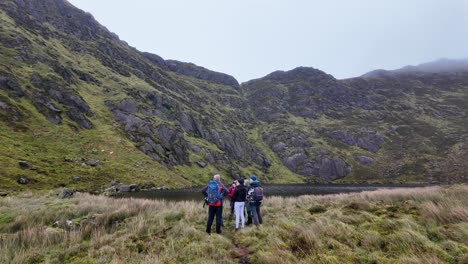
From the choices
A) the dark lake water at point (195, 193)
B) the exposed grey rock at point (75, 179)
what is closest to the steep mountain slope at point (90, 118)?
the exposed grey rock at point (75, 179)

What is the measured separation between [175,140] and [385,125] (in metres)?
157

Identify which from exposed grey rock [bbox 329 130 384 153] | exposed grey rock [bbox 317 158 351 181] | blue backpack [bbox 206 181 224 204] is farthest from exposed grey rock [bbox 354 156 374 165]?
blue backpack [bbox 206 181 224 204]

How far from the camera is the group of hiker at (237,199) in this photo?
14.2m

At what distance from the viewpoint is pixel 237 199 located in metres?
15.9

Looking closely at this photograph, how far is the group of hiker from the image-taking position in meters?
14.2

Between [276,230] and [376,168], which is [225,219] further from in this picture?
[376,168]

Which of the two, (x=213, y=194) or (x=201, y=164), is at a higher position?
(x=213, y=194)

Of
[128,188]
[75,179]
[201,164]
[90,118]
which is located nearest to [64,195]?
[75,179]

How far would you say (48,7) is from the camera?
184 metres

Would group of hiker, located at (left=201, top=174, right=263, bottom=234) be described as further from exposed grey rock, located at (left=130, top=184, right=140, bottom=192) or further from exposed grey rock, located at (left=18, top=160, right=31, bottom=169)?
exposed grey rock, located at (left=18, top=160, right=31, bottom=169)

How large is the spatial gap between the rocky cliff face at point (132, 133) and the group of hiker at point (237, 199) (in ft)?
162

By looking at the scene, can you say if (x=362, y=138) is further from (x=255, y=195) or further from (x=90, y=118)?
(x=255, y=195)

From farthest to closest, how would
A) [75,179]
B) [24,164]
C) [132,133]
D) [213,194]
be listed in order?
[132,133], [75,179], [24,164], [213,194]

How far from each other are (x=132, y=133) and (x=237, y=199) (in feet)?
307
